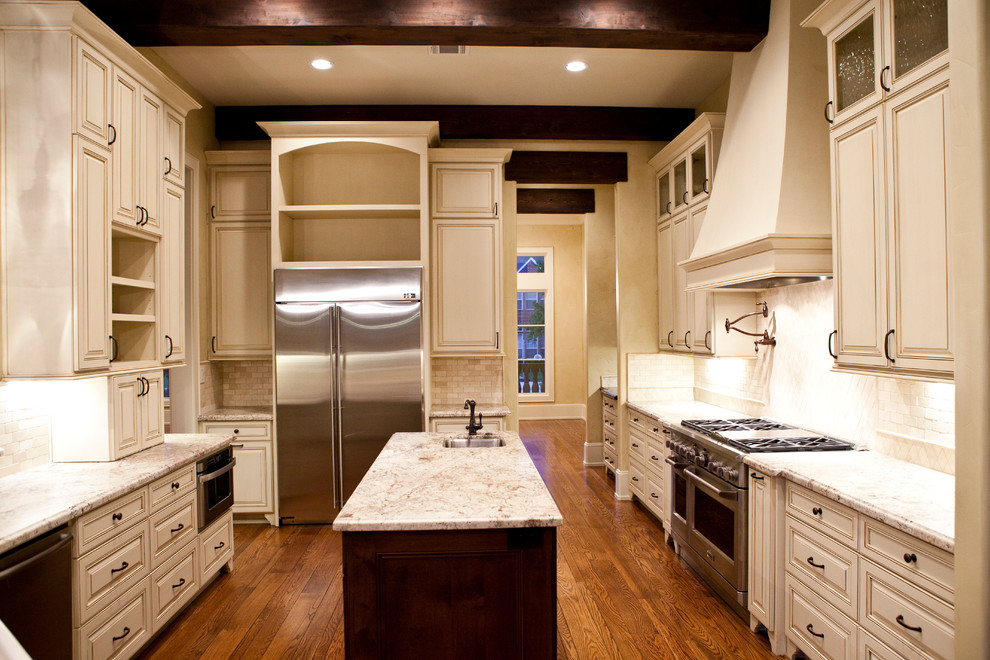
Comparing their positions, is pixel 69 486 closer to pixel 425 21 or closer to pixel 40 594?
pixel 40 594

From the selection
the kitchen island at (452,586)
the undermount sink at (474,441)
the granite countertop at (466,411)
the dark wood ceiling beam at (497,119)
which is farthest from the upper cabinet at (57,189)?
the granite countertop at (466,411)

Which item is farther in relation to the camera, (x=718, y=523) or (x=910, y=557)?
(x=718, y=523)

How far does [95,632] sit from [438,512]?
4.97 ft

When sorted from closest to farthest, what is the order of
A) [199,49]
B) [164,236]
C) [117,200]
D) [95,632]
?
[95,632]
[117,200]
[164,236]
[199,49]

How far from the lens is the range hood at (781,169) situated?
2670 millimetres

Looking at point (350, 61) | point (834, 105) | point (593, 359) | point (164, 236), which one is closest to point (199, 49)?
point (350, 61)

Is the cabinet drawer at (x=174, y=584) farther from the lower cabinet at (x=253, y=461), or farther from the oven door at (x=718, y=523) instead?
the oven door at (x=718, y=523)

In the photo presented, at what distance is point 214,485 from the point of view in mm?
3273

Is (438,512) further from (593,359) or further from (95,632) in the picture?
(593,359)

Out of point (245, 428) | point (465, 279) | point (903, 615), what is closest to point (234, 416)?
point (245, 428)

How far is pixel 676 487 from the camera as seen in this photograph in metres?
3.70

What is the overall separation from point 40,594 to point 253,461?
7.97ft

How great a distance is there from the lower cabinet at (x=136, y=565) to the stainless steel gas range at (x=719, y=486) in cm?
281

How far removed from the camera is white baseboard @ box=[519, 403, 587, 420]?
9.32 m
